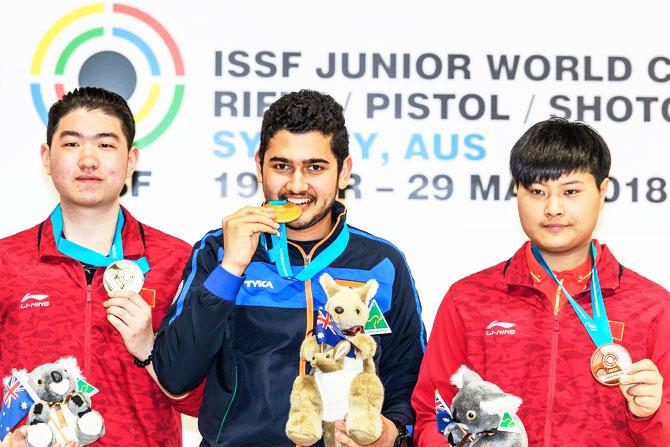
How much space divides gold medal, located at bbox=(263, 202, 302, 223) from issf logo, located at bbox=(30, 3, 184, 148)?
4.59 feet

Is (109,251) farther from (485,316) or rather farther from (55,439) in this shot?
(485,316)

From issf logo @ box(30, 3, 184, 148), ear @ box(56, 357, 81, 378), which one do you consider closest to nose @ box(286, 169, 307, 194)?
ear @ box(56, 357, 81, 378)

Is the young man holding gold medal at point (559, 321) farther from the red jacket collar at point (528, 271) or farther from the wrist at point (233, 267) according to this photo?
the wrist at point (233, 267)

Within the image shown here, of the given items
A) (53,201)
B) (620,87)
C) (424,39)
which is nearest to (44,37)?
(53,201)

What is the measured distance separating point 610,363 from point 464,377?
13.6 inches

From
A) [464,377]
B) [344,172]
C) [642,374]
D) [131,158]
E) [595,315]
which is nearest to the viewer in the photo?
[642,374]

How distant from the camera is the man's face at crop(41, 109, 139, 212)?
2820 mm

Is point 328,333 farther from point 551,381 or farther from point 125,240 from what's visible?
point 125,240

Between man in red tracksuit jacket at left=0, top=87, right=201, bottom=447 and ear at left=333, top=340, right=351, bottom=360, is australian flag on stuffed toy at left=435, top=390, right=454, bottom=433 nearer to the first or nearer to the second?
ear at left=333, top=340, right=351, bottom=360

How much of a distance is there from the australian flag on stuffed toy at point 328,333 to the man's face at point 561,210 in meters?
0.60

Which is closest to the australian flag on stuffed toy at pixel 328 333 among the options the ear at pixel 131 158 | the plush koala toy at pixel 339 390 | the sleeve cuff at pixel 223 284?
the plush koala toy at pixel 339 390

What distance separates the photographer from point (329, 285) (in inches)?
96.2

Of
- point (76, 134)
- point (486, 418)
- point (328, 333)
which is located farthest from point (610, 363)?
point (76, 134)

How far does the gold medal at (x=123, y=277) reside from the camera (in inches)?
106
